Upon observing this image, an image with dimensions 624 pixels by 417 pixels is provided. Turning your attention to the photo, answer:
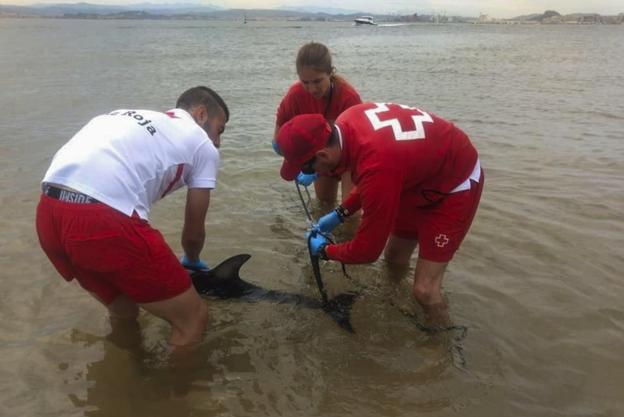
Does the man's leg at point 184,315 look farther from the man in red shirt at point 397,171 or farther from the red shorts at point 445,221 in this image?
the red shorts at point 445,221

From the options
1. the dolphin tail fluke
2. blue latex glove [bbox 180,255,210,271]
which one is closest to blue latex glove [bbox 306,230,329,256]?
the dolphin tail fluke

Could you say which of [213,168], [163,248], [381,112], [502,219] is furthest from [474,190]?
[502,219]

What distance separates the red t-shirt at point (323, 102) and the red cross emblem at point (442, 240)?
2.02 m

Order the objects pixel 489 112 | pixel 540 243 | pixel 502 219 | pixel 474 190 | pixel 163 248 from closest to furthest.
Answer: pixel 163 248
pixel 474 190
pixel 540 243
pixel 502 219
pixel 489 112

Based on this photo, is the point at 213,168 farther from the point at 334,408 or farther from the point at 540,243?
the point at 540,243

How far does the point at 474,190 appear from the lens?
11.3ft

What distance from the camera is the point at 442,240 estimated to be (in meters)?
3.45

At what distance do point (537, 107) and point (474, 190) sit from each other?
9.51 metres

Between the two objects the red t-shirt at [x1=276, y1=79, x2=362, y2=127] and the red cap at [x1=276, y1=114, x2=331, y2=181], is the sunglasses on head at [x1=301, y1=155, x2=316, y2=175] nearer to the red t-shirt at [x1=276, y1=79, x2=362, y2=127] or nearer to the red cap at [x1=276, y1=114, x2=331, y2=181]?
the red cap at [x1=276, y1=114, x2=331, y2=181]

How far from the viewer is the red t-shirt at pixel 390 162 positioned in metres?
2.91

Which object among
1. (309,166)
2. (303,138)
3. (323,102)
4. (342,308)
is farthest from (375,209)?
(323,102)

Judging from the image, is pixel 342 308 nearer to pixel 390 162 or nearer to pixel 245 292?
pixel 245 292

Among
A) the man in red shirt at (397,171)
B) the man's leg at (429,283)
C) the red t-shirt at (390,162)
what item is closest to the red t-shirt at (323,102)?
the man in red shirt at (397,171)

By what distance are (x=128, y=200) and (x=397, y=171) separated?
147cm
